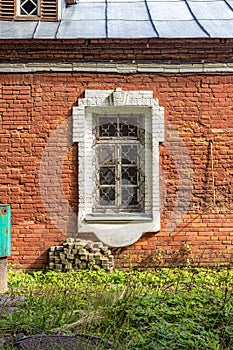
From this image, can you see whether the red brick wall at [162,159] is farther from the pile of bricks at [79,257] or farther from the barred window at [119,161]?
the barred window at [119,161]

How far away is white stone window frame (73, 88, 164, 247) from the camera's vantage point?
752 centimetres

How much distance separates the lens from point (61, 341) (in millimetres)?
3816

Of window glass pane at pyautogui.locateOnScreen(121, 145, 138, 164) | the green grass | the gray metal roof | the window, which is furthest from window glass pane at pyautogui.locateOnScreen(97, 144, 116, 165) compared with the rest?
the green grass

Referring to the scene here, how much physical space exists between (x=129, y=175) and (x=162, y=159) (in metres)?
0.55

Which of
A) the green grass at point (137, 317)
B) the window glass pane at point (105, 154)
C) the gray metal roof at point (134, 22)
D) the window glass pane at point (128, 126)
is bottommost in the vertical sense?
the green grass at point (137, 317)

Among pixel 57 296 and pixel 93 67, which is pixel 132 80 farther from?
pixel 57 296

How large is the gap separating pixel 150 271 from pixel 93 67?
302cm

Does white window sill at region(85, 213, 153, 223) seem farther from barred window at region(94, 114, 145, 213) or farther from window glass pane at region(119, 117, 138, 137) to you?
window glass pane at region(119, 117, 138, 137)

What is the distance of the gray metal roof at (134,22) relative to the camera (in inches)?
300

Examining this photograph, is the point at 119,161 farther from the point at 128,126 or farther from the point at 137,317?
the point at 137,317

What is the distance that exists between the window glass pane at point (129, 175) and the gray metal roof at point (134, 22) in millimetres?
1921

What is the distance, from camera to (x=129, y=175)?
7.78 m

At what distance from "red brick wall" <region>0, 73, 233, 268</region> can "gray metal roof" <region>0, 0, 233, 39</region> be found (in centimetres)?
60

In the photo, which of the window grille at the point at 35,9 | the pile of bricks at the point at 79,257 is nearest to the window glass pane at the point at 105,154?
the pile of bricks at the point at 79,257
